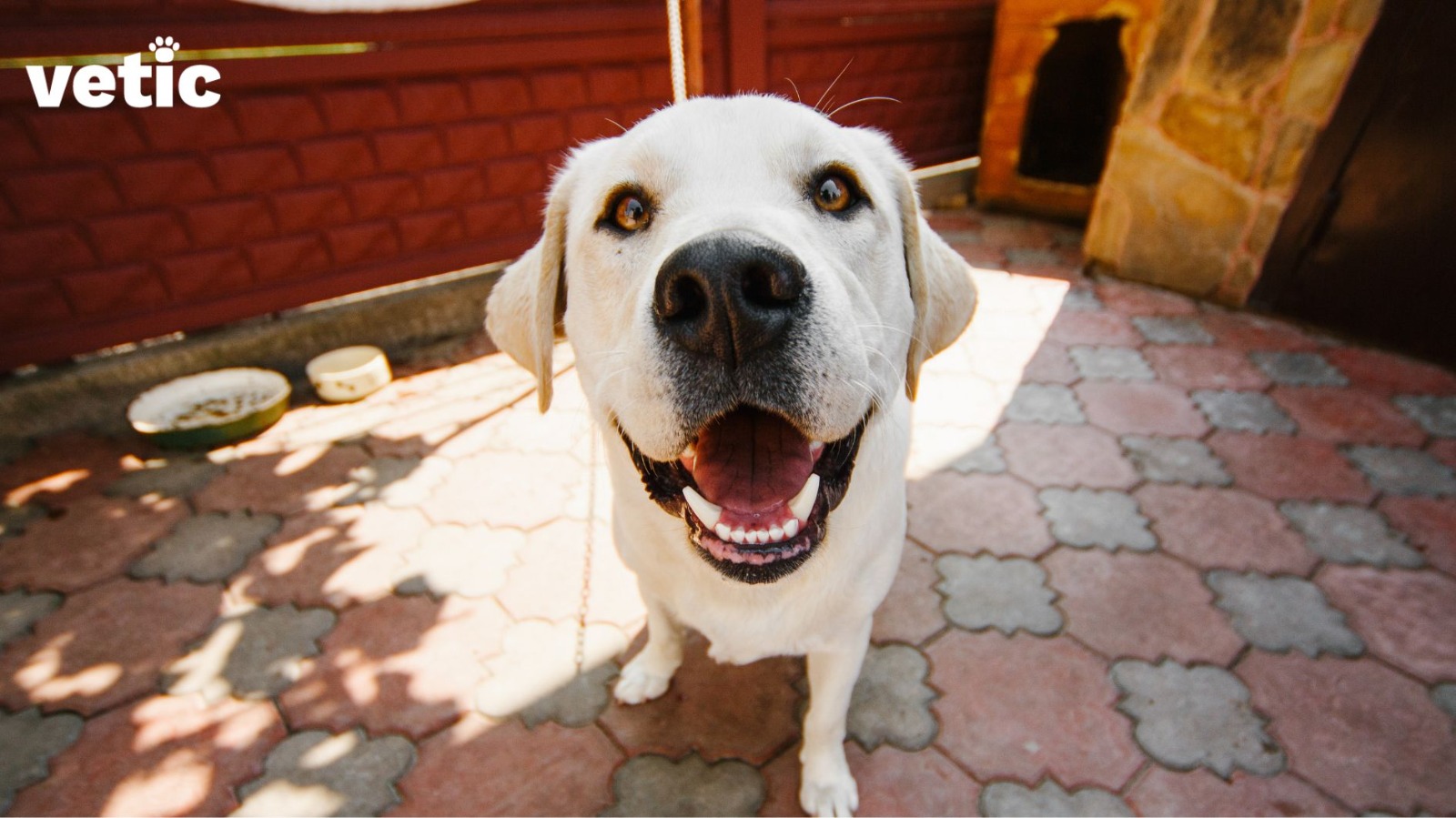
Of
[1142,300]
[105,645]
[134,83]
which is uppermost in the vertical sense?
[134,83]

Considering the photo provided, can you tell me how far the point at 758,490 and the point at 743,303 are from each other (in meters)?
0.50

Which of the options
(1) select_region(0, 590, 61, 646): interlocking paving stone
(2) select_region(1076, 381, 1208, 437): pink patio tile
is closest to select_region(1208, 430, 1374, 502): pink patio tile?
(2) select_region(1076, 381, 1208, 437): pink patio tile

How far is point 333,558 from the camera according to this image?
330 cm

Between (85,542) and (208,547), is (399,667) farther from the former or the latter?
(85,542)

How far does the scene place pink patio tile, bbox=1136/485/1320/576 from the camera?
3.04 metres

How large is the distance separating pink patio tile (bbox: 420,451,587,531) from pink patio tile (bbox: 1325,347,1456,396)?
17.1 feet

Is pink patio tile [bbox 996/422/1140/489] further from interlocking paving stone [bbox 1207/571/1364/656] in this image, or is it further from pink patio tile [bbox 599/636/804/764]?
pink patio tile [bbox 599/636/804/764]

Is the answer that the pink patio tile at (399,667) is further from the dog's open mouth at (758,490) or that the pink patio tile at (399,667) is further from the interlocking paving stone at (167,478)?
the interlocking paving stone at (167,478)

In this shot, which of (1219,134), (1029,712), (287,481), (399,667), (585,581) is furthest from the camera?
(1219,134)

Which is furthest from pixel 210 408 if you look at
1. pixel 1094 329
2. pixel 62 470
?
pixel 1094 329

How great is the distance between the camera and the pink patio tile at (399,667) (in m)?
2.54

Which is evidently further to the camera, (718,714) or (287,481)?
(287,481)

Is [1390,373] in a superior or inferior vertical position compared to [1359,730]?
superior

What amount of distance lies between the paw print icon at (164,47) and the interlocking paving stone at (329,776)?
4386mm
